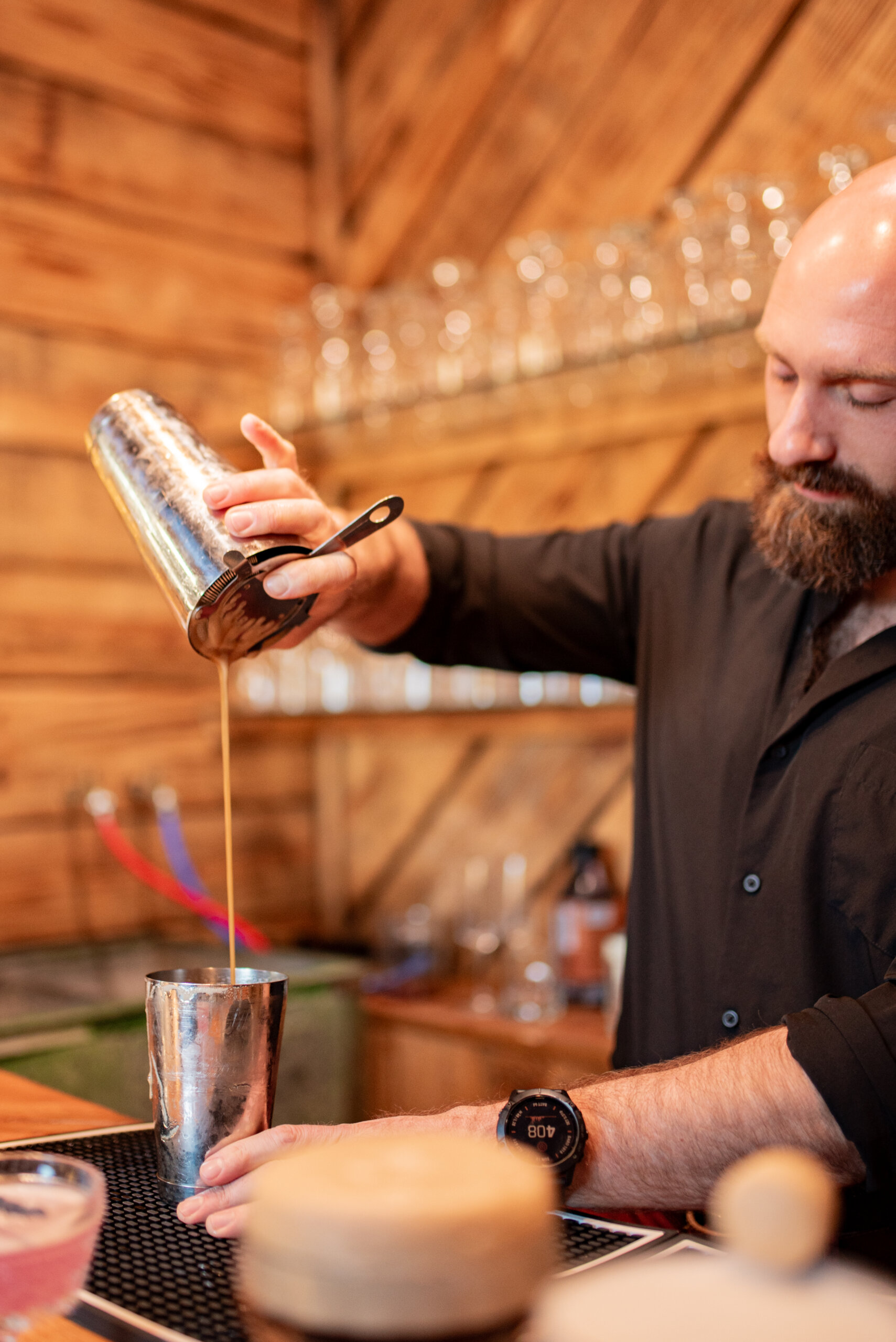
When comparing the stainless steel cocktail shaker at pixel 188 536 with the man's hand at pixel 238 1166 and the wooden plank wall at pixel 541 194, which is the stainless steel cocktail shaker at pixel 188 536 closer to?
the man's hand at pixel 238 1166

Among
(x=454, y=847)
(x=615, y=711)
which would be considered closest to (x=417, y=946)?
(x=454, y=847)

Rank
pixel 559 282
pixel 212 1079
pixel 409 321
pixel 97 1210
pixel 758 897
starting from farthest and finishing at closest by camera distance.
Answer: pixel 409 321 → pixel 559 282 → pixel 758 897 → pixel 212 1079 → pixel 97 1210

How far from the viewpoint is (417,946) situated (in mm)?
2893

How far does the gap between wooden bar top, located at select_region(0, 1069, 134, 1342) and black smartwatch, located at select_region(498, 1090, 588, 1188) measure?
1.34ft

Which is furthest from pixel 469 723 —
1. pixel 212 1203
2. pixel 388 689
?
pixel 212 1203

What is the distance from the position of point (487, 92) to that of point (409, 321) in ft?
2.57

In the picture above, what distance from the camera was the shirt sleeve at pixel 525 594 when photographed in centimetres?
170

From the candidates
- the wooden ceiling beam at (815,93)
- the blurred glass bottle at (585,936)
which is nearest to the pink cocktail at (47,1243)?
the blurred glass bottle at (585,936)

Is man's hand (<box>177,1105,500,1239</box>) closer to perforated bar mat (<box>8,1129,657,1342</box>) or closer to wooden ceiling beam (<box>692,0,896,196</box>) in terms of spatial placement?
perforated bar mat (<box>8,1129,657,1342</box>)

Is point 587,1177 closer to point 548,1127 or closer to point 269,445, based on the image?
point 548,1127

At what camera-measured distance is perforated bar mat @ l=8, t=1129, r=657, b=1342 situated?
0.74 meters

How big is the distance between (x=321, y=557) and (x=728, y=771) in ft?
1.80

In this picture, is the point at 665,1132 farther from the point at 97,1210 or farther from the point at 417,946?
the point at 417,946

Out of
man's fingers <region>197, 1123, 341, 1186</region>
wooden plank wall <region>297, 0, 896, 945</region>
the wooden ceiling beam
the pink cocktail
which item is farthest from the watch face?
the wooden ceiling beam
